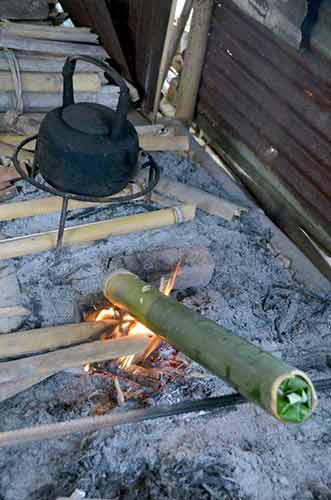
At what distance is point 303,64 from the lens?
5312 millimetres

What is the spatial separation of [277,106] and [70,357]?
305 centimetres

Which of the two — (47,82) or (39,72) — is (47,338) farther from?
(39,72)

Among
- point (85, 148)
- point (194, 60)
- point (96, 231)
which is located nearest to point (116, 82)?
point (85, 148)

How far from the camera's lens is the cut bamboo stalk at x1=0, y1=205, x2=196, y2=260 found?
4934 mm

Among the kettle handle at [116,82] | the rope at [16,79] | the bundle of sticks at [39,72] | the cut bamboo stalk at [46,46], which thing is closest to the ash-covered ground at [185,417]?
the kettle handle at [116,82]

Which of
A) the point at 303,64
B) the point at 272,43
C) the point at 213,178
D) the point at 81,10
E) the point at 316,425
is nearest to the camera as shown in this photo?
the point at 316,425

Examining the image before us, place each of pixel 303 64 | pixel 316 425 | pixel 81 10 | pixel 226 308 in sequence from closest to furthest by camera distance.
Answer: pixel 316 425 → pixel 226 308 → pixel 303 64 → pixel 81 10

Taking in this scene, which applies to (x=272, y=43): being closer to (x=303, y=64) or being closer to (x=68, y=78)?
(x=303, y=64)

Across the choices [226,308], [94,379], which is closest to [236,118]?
[226,308]

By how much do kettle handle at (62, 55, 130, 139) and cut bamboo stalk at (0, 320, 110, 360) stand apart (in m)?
1.26

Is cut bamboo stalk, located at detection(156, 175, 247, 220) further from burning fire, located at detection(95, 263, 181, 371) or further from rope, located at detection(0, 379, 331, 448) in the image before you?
rope, located at detection(0, 379, 331, 448)

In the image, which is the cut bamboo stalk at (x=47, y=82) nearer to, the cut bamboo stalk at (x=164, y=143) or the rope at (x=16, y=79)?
the rope at (x=16, y=79)

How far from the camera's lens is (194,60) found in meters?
6.87

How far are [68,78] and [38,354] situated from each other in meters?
1.79
